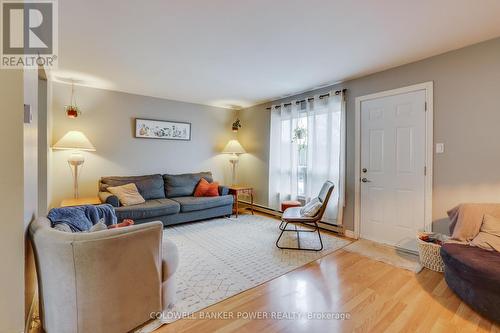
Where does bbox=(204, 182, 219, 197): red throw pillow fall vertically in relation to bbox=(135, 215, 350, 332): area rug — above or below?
above

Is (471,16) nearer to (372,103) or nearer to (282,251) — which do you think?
(372,103)

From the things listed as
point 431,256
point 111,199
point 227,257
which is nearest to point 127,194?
point 111,199

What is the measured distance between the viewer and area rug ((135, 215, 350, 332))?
6.61ft

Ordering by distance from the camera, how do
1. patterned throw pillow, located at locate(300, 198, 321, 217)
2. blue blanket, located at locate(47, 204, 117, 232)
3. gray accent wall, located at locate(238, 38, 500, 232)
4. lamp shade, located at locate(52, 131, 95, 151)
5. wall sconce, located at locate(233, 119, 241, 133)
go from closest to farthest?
blue blanket, located at locate(47, 204, 117, 232)
gray accent wall, located at locate(238, 38, 500, 232)
patterned throw pillow, located at locate(300, 198, 321, 217)
lamp shade, located at locate(52, 131, 95, 151)
wall sconce, located at locate(233, 119, 241, 133)

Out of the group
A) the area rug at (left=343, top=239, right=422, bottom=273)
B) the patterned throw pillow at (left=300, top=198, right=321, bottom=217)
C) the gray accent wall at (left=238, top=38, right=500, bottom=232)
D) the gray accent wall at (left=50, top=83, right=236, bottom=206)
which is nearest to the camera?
the gray accent wall at (left=238, top=38, right=500, bottom=232)

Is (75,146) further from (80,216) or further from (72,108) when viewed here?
(80,216)

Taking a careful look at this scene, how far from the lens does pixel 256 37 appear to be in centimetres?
229

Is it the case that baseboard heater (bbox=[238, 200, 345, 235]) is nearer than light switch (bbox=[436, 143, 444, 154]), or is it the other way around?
light switch (bbox=[436, 143, 444, 154])

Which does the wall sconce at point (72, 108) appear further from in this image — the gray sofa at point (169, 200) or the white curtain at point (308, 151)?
the white curtain at point (308, 151)

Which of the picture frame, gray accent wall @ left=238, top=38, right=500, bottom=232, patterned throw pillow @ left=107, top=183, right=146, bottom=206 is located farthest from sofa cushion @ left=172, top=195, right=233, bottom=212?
gray accent wall @ left=238, top=38, right=500, bottom=232

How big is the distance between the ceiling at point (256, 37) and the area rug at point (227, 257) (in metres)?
2.36

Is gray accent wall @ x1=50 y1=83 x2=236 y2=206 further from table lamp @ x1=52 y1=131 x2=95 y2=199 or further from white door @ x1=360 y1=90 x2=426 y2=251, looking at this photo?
white door @ x1=360 y1=90 x2=426 y2=251

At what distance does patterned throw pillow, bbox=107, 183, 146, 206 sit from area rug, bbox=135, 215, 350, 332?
2.24 ft

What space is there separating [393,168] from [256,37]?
235cm
